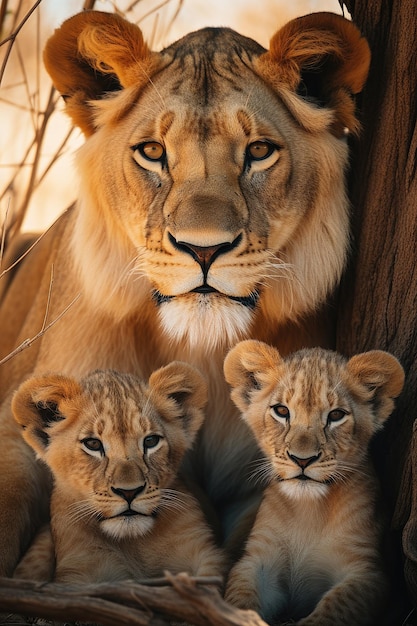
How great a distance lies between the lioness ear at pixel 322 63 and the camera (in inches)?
114

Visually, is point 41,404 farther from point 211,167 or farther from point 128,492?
point 211,167

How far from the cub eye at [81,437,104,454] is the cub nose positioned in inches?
19.1

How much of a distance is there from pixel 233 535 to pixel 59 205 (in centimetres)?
433

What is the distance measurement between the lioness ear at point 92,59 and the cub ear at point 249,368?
0.84 meters


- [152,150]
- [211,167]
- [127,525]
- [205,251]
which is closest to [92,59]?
[152,150]

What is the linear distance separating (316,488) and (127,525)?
1.55 feet

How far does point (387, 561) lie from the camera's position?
8.97 ft

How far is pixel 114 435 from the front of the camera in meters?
2.65

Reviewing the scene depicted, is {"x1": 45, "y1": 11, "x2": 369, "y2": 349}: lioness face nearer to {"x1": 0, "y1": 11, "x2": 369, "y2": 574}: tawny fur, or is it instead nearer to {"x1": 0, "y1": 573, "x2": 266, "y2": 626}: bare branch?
{"x1": 0, "y1": 11, "x2": 369, "y2": 574}: tawny fur

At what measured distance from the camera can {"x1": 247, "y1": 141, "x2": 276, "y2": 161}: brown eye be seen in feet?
9.50

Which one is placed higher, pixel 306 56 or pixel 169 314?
pixel 306 56

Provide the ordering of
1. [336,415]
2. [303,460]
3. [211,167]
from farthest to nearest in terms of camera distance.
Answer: [211,167] → [336,415] → [303,460]

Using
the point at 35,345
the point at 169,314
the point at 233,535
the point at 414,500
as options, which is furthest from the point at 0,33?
the point at 414,500

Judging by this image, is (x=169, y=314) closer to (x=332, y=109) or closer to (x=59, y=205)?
(x=332, y=109)
